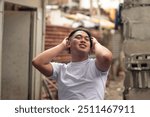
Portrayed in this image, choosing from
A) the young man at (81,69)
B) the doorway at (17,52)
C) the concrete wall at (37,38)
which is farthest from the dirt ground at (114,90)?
the young man at (81,69)

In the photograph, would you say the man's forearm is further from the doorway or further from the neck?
the doorway

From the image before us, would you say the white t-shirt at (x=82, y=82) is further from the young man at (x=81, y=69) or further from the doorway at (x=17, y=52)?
the doorway at (x=17, y=52)

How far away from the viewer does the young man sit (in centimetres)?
336

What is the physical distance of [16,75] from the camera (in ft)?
25.1

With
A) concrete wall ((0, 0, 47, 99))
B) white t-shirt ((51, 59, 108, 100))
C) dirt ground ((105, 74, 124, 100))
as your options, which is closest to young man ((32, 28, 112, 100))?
white t-shirt ((51, 59, 108, 100))

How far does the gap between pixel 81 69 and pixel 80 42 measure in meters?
0.25

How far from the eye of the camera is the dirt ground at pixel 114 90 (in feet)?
34.0

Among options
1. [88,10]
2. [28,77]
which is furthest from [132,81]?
[88,10]

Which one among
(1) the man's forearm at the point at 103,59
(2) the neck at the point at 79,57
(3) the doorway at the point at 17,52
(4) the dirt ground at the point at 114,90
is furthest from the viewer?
(4) the dirt ground at the point at 114,90

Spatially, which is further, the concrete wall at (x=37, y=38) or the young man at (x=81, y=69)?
the concrete wall at (x=37, y=38)

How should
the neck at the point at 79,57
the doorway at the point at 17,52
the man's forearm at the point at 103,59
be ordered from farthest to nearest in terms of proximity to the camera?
the doorway at the point at 17,52, the neck at the point at 79,57, the man's forearm at the point at 103,59

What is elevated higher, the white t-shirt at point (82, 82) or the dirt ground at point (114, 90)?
the white t-shirt at point (82, 82)

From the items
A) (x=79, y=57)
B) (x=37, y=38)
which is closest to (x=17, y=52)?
(x=37, y=38)

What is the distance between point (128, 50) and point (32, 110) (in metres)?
2.13
